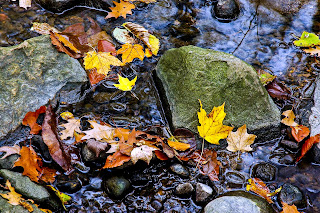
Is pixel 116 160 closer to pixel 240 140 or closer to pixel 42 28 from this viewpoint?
pixel 240 140

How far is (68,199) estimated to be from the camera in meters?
2.72

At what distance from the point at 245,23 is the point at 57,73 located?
3.00 m

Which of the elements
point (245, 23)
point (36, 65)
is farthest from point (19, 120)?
point (245, 23)

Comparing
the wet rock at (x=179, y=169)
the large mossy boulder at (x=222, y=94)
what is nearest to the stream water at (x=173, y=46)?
the wet rock at (x=179, y=169)

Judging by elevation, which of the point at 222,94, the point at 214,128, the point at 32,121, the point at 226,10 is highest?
the point at 226,10

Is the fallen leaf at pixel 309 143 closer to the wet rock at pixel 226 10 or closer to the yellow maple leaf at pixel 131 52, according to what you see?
the yellow maple leaf at pixel 131 52

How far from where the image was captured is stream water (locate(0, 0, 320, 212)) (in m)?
2.82

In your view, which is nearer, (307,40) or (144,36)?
(144,36)

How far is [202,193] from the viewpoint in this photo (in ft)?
9.11

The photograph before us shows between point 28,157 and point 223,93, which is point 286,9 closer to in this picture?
point 223,93

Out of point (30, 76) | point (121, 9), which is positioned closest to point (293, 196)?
point (30, 76)

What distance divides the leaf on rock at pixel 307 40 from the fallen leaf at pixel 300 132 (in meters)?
1.66

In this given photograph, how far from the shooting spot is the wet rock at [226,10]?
15.4 ft

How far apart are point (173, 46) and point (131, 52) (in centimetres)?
65
